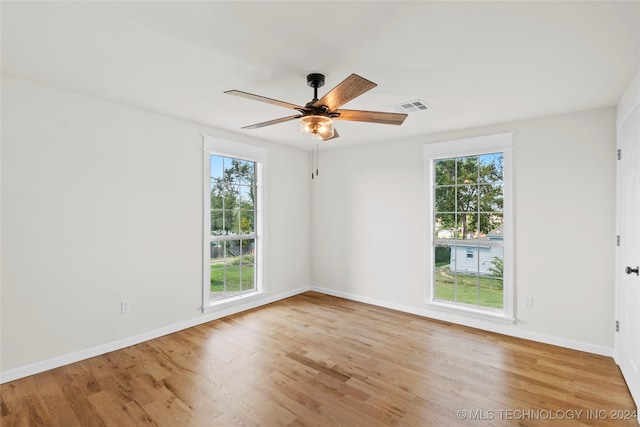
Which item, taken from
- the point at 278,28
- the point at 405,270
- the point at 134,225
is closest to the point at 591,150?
the point at 405,270

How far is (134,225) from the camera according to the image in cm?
323

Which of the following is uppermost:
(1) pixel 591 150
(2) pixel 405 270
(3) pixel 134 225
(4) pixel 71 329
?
(1) pixel 591 150

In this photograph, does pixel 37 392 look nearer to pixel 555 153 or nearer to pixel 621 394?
pixel 621 394

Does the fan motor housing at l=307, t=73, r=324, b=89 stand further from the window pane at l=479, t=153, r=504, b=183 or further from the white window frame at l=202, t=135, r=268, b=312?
the window pane at l=479, t=153, r=504, b=183

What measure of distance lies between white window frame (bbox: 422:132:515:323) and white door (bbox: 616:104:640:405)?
90 centimetres

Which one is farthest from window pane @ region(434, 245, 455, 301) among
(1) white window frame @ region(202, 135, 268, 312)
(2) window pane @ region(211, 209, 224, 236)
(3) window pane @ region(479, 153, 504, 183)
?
(2) window pane @ region(211, 209, 224, 236)

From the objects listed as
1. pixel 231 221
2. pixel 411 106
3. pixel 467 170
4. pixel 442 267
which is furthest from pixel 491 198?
pixel 231 221

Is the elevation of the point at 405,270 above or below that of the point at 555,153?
below

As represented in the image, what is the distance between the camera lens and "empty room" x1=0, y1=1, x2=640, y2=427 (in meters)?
1.92

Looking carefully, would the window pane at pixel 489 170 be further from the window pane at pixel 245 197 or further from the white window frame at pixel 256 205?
the window pane at pixel 245 197

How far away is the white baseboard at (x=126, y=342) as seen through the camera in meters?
2.54

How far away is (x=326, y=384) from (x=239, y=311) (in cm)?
211

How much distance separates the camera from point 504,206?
3.59 m

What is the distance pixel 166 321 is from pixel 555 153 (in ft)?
15.3
